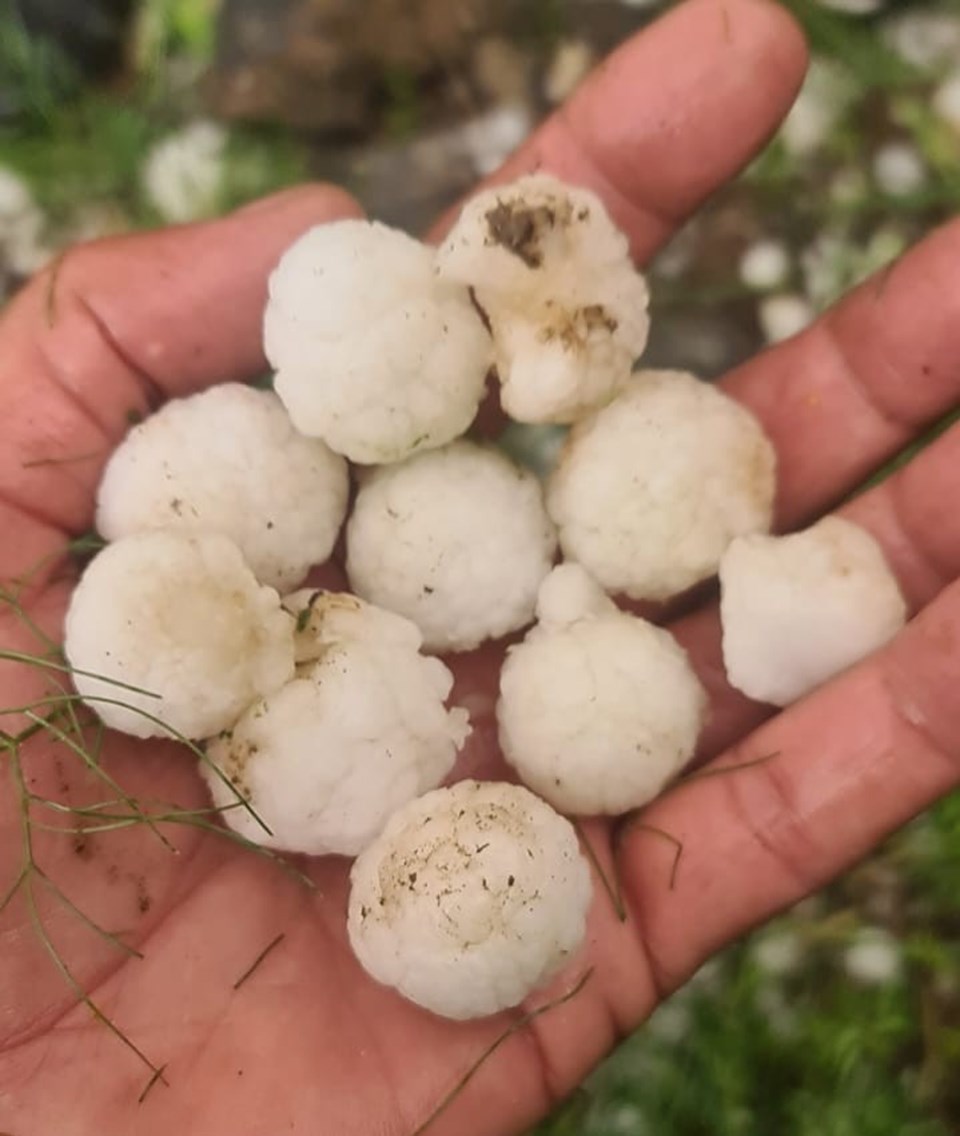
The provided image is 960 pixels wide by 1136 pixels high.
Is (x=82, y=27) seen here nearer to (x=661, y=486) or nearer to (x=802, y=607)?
(x=661, y=486)

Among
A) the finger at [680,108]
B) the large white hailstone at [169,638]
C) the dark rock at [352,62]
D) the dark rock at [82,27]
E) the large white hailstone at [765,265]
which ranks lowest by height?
the large white hailstone at [765,265]

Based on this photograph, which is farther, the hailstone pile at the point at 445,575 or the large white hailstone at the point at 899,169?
the large white hailstone at the point at 899,169

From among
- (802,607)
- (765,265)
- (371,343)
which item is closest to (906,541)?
(802,607)

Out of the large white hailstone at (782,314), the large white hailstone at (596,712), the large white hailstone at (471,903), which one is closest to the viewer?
the large white hailstone at (471,903)

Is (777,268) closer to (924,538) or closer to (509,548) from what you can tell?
(924,538)

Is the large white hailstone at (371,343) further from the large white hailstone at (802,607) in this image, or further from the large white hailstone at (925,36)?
the large white hailstone at (925,36)

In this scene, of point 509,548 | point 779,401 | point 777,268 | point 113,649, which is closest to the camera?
point 113,649

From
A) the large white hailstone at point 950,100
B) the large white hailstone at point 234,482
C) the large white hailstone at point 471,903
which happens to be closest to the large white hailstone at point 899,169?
the large white hailstone at point 950,100

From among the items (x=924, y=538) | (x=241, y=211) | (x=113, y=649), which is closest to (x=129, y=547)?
(x=113, y=649)
